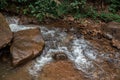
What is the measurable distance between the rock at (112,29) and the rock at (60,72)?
2075 millimetres

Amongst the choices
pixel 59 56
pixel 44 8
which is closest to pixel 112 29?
pixel 59 56

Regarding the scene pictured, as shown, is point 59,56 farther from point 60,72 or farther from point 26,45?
point 26,45

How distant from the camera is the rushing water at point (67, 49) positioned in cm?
582

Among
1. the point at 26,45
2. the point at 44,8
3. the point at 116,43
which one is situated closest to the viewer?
the point at 26,45

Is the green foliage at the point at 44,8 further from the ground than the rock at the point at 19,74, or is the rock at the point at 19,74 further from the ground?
the green foliage at the point at 44,8

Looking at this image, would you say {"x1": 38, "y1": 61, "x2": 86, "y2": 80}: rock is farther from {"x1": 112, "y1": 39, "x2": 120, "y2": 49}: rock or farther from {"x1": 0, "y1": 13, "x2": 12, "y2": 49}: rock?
{"x1": 112, "y1": 39, "x2": 120, "y2": 49}: rock

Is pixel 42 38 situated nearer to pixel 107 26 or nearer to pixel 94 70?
pixel 94 70

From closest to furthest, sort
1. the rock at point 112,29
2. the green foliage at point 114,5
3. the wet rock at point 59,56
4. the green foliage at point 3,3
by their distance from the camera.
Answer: the wet rock at point 59,56 < the rock at point 112,29 < the green foliage at point 3,3 < the green foliage at point 114,5

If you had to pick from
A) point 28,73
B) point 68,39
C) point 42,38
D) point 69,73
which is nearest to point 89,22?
point 68,39

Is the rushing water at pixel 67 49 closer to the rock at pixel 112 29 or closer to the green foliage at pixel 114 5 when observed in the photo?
the rock at pixel 112 29

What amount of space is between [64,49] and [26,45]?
1.15 metres

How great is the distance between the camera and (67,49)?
6.53 meters

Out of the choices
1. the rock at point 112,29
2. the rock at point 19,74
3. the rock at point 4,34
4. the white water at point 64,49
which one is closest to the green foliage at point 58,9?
the rock at point 112,29

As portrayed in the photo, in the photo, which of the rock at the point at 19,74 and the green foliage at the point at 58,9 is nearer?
the rock at the point at 19,74
